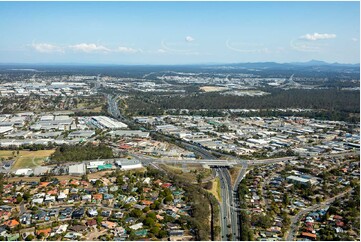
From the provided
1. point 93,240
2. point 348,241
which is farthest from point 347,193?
point 93,240

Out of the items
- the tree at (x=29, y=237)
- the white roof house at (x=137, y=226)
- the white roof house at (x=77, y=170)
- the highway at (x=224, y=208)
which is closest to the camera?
the tree at (x=29, y=237)

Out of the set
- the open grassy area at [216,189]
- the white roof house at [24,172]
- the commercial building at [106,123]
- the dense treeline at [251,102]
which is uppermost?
the dense treeline at [251,102]

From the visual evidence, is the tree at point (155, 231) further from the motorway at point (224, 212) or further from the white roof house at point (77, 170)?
the white roof house at point (77, 170)

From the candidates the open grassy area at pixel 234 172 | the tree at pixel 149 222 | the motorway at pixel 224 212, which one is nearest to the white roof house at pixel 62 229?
the tree at pixel 149 222

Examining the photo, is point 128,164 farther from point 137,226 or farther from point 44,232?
point 44,232

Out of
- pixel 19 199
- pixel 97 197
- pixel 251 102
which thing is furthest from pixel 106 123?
pixel 251 102

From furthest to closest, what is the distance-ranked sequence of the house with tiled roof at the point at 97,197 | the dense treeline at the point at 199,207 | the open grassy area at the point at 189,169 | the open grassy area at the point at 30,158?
the open grassy area at the point at 30,158
the open grassy area at the point at 189,169
the house with tiled roof at the point at 97,197
the dense treeline at the point at 199,207

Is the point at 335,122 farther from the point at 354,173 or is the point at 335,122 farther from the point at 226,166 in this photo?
the point at 226,166

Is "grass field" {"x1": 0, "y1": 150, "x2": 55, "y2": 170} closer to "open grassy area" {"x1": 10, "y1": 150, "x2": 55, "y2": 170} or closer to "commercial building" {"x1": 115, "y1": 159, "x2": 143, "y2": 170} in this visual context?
"open grassy area" {"x1": 10, "y1": 150, "x2": 55, "y2": 170}

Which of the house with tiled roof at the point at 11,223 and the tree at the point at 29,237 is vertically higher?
the house with tiled roof at the point at 11,223
